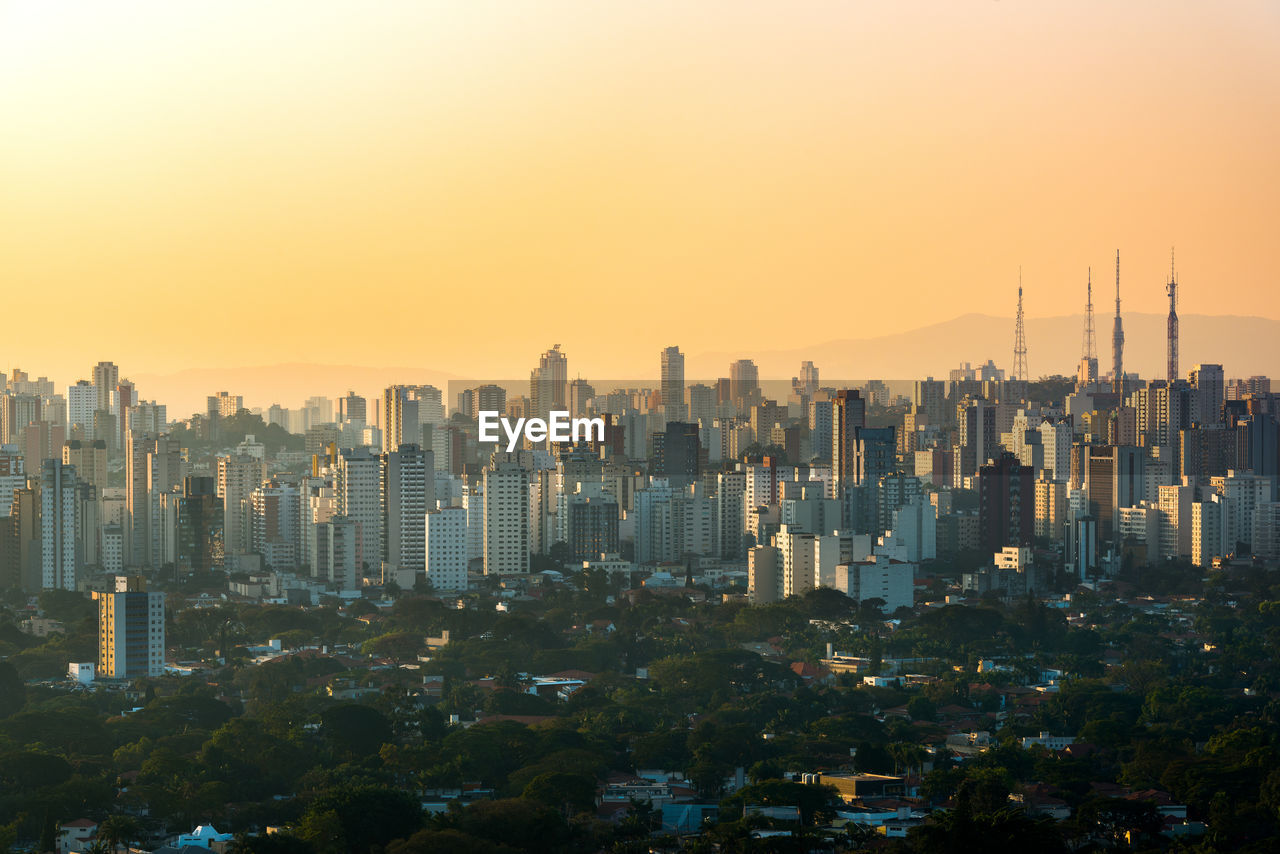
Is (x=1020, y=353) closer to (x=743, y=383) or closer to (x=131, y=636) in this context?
(x=743, y=383)

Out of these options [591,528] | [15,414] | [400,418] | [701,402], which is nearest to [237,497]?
[591,528]

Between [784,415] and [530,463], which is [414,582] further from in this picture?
[784,415]

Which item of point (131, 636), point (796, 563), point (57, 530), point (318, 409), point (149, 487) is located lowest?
point (131, 636)

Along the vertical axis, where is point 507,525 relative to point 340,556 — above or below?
above

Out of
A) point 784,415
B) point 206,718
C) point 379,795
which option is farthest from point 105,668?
point 784,415

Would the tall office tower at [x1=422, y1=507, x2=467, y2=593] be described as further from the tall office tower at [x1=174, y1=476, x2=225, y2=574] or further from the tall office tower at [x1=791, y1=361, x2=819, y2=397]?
the tall office tower at [x1=791, y1=361, x2=819, y2=397]

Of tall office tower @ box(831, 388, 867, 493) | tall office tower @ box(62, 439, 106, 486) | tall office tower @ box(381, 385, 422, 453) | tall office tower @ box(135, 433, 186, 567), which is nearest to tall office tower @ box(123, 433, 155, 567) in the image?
tall office tower @ box(135, 433, 186, 567)
